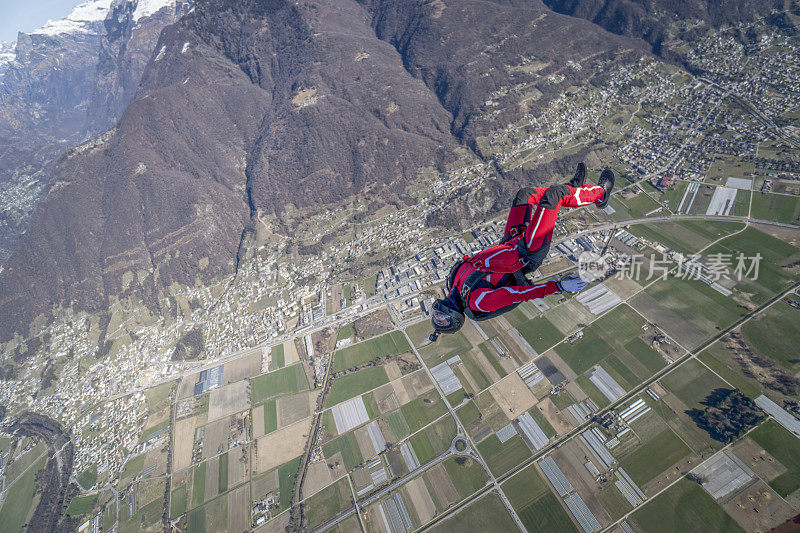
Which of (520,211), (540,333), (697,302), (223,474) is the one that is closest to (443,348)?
(540,333)

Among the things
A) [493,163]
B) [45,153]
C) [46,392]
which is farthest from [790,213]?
[45,153]

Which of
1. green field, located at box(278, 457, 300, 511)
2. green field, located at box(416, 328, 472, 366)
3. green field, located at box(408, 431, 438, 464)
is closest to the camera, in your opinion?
green field, located at box(408, 431, 438, 464)

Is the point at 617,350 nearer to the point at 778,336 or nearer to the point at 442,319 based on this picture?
the point at 778,336

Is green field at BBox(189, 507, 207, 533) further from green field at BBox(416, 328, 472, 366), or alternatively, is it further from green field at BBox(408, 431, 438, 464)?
green field at BBox(416, 328, 472, 366)

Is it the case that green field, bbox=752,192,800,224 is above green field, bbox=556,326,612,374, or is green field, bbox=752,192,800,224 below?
above

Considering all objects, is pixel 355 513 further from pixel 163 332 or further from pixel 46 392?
pixel 46 392

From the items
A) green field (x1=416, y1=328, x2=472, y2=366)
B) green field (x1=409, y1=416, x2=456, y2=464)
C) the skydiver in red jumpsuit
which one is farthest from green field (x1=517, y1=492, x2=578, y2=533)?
the skydiver in red jumpsuit

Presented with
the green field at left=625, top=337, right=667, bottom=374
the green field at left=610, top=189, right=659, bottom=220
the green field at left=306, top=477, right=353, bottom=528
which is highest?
the green field at left=610, top=189, right=659, bottom=220
